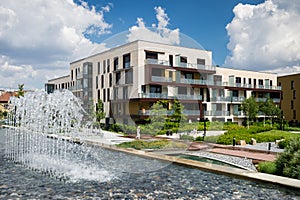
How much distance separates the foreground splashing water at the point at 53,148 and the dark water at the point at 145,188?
885mm

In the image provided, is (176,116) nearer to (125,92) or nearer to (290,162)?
(125,92)

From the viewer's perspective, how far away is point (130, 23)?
10.9 meters

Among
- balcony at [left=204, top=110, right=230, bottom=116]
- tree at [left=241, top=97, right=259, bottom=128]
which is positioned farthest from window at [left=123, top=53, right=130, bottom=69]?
tree at [left=241, top=97, right=259, bottom=128]

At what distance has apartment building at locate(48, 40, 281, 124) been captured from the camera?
26.9m

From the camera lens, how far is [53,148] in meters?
18.8

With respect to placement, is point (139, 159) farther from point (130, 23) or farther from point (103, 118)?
point (103, 118)

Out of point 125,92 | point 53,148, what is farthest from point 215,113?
point 53,148

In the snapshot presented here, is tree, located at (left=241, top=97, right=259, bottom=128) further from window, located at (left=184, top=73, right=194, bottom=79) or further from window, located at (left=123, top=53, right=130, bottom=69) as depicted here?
window, located at (left=123, top=53, right=130, bottom=69)

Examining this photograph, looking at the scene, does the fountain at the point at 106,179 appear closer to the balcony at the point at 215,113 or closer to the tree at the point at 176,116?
the tree at the point at 176,116

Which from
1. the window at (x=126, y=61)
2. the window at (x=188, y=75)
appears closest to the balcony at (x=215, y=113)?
the window at (x=188, y=75)

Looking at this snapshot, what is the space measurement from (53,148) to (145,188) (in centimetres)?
1094

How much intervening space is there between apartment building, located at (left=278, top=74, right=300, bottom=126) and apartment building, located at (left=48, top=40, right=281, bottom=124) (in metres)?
2.69

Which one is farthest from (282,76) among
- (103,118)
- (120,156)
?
(120,156)

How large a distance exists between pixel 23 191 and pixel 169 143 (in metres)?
11.1
